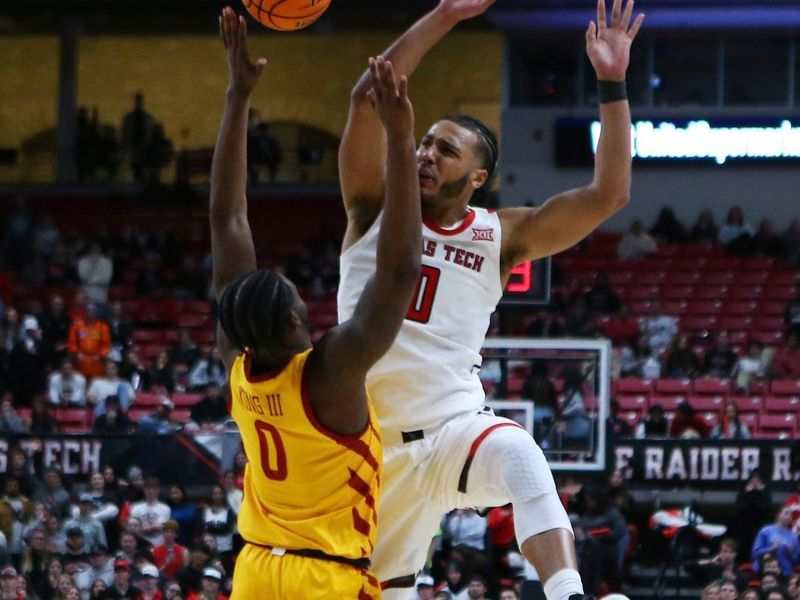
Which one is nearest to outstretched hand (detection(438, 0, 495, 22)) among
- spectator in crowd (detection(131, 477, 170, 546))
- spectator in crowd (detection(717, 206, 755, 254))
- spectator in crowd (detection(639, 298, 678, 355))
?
spectator in crowd (detection(131, 477, 170, 546))

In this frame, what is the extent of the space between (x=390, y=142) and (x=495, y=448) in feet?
4.32

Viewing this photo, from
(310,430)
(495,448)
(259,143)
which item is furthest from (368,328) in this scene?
(259,143)

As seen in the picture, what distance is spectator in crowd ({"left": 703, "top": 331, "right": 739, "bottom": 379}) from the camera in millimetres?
19281

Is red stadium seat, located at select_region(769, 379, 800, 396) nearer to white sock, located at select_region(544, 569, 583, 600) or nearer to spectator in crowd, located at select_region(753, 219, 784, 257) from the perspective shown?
spectator in crowd, located at select_region(753, 219, 784, 257)

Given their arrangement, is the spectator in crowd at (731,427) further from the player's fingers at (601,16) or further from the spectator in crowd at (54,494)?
the player's fingers at (601,16)

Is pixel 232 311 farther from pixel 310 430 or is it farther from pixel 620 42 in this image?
pixel 620 42

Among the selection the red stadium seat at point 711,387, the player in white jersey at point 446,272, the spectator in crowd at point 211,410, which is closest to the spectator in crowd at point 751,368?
the red stadium seat at point 711,387

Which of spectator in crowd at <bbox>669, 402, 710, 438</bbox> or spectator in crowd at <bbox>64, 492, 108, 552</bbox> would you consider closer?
spectator in crowd at <bbox>64, 492, 108, 552</bbox>

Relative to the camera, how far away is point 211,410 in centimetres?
1762

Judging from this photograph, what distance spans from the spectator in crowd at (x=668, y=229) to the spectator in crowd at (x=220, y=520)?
35.4ft

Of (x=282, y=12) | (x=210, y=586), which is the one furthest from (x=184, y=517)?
(x=282, y=12)

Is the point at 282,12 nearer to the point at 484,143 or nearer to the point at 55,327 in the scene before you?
the point at 484,143

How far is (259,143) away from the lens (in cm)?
2730

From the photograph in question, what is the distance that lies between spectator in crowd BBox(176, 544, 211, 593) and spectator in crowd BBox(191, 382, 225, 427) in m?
3.39
